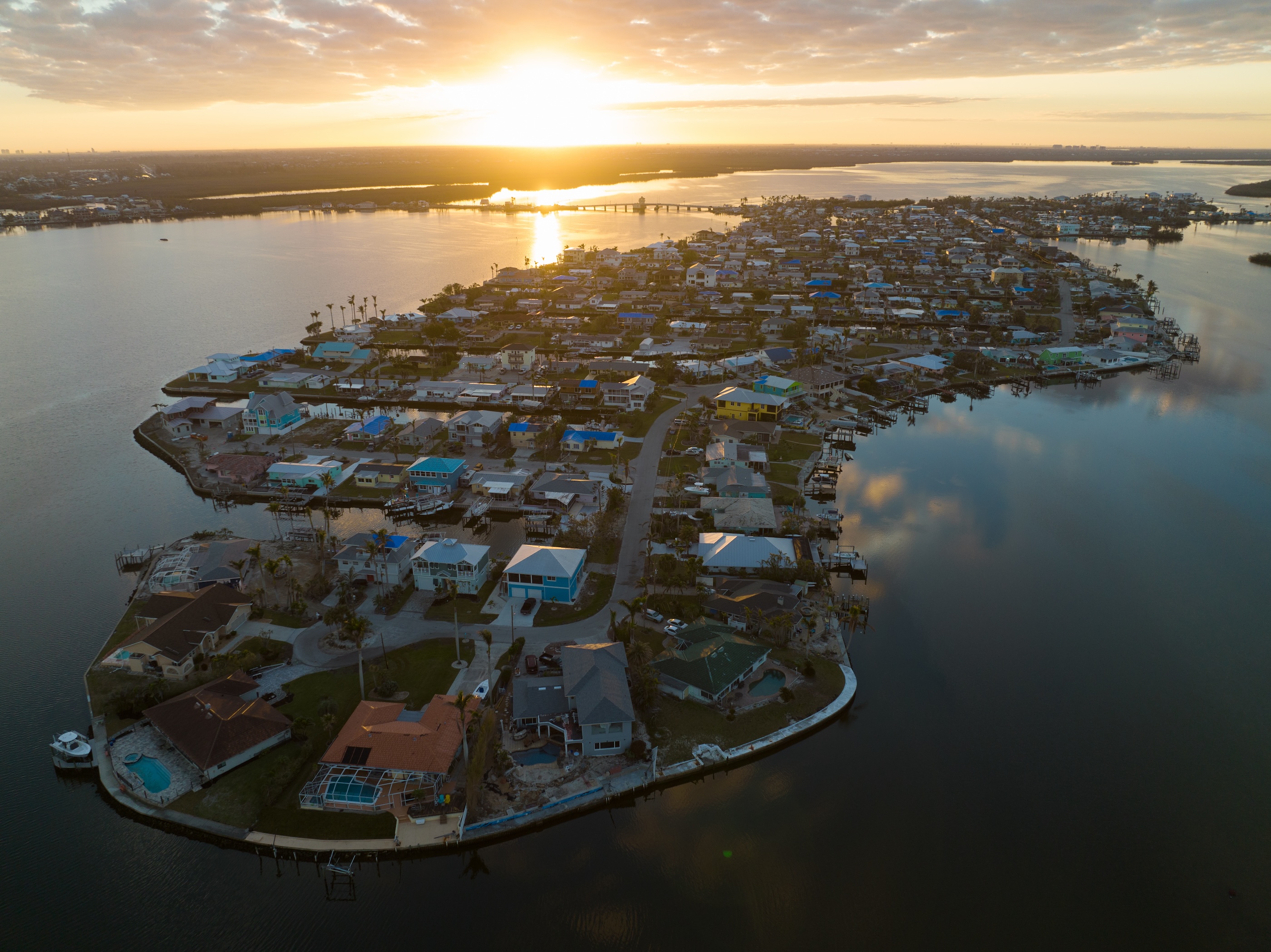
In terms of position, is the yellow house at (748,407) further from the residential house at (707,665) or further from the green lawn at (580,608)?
the residential house at (707,665)

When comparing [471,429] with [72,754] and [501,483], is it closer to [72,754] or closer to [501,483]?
[501,483]

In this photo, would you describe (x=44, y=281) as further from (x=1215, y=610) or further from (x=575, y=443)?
(x=1215, y=610)

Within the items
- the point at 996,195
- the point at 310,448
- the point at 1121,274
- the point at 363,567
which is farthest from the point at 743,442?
the point at 996,195

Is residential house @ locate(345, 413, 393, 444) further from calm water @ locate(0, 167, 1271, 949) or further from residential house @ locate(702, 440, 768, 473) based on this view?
residential house @ locate(702, 440, 768, 473)

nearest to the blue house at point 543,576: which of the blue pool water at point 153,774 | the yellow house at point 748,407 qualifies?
the blue pool water at point 153,774

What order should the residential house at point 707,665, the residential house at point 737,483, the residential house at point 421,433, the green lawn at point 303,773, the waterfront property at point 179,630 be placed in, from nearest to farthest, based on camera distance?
the green lawn at point 303,773 < the residential house at point 707,665 < the waterfront property at point 179,630 < the residential house at point 737,483 < the residential house at point 421,433

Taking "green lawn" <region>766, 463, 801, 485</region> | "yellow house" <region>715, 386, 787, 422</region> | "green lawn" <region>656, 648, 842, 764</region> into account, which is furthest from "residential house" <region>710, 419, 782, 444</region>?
"green lawn" <region>656, 648, 842, 764</region>

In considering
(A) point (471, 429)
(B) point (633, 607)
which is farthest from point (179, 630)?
(A) point (471, 429)
